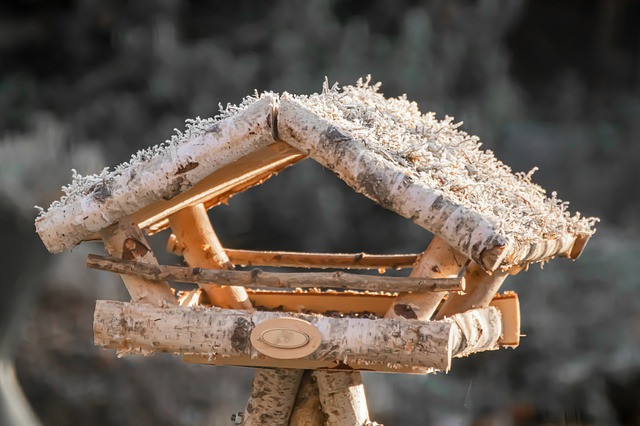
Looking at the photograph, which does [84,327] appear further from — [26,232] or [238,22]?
[238,22]

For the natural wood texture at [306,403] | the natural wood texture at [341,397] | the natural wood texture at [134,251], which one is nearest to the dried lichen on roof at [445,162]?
the natural wood texture at [134,251]

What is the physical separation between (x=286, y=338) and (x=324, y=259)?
3.66ft

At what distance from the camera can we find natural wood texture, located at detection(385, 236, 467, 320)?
2311mm

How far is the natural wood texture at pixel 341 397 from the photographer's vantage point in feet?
8.54

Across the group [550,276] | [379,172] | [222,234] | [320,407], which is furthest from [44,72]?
[379,172]

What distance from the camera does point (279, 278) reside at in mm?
2250

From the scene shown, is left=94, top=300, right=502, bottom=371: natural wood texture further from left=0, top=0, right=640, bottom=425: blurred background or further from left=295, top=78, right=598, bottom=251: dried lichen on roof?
left=0, top=0, right=640, bottom=425: blurred background

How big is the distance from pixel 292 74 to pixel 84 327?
1.81m

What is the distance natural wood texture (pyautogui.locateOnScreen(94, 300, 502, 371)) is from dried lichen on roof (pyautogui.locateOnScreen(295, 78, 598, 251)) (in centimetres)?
29

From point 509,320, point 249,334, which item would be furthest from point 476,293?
point 249,334

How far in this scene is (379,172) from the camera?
2.13 meters

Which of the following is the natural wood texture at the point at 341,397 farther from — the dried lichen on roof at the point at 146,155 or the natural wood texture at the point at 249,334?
the dried lichen on roof at the point at 146,155

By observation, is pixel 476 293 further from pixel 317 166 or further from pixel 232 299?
pixel 317 166

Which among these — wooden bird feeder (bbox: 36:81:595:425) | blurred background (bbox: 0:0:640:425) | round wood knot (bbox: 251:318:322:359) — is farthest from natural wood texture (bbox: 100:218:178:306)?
blurred background (bbox: 0:0:640:425)
